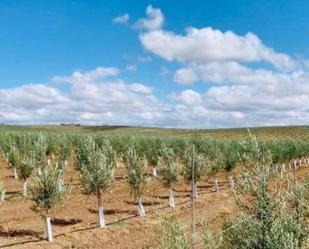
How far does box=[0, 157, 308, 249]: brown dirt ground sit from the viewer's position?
41875 mm

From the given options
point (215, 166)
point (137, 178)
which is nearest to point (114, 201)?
point (137, 178)

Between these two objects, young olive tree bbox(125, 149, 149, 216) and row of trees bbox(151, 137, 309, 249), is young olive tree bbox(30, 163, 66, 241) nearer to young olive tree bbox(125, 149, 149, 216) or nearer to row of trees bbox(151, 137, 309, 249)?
young olive tree bbox(125, 149, 149, 216)

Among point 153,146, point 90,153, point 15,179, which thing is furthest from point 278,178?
point 153,146

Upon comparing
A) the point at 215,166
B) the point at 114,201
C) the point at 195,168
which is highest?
the point at 195,168

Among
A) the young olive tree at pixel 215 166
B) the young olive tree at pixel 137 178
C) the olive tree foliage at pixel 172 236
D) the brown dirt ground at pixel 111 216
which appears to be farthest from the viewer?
the young olive tree at pixel 215 166

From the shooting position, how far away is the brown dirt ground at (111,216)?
1649 inches

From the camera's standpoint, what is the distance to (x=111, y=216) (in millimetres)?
51156

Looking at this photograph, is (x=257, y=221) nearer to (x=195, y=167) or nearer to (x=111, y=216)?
(x=111, y=216)

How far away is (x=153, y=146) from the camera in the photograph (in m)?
100

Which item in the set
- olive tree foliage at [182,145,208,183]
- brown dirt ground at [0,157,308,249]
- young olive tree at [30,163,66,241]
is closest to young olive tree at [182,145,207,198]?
olive tree foliage at [182,145,208,183]

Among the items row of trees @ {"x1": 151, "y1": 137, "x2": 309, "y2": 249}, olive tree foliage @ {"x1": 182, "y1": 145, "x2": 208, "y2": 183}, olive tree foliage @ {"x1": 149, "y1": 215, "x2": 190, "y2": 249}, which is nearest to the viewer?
olive tree foliage @ {"x1": 149, "y1": 215, "x2": 190, "y2": 249}

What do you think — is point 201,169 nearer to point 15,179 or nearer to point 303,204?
point 15,179

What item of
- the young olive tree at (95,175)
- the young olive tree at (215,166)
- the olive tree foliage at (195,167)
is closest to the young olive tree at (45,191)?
the young olive tree at (95,175)

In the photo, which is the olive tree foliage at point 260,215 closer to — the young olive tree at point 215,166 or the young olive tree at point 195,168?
the young olive tree at point 195,168
